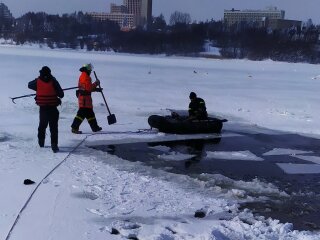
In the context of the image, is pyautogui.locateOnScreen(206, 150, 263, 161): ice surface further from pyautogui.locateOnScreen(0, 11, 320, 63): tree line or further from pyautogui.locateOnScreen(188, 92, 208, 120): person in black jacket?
pyautogui.locateOnScreen(0, 11, 320, 63): tree line

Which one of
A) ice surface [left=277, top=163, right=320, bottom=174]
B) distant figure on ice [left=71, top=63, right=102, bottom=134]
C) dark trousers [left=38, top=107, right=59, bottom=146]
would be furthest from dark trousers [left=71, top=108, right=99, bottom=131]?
ice surface [left=277, top=163, right=320, bottom=174]

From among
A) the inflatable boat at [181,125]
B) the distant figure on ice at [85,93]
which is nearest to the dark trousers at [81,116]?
the distant figure on ice at [85,93]

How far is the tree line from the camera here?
9469cm

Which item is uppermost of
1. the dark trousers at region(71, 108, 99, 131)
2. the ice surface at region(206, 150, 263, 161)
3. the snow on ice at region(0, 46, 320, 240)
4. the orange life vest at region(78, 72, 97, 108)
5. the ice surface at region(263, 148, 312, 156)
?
the orange life vest at region(78, 72, 97, 108)

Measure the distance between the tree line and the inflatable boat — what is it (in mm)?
80961

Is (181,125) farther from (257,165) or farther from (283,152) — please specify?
(257,165)

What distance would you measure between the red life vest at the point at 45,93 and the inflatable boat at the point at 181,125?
2854mm

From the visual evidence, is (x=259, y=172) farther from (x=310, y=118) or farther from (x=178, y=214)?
(x=310, y=118)

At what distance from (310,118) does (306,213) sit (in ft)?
29.3

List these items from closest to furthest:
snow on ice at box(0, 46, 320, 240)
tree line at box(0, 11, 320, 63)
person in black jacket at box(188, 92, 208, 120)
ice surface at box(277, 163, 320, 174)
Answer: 1. snow on ice at box(0, 46, 320, 240)
2. ice surface at box(277, 163, 320, 174)
3. person in black jacket at box(188, 92, 208, 120)
4. tree line at box(0, 11, 320, 63)

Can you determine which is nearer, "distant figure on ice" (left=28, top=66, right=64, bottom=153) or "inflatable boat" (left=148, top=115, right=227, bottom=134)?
"distant figure on ice" (left=28, top=66, right=64, bottom=153)

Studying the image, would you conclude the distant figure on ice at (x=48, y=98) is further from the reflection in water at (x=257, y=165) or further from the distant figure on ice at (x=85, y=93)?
the distant figure on ice at (x=85, y=93)

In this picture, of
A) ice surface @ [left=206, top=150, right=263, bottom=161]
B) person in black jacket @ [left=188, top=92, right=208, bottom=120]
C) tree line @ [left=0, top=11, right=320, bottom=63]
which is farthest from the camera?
tree line @ [left=0, top=11, right=320, bottom=63]

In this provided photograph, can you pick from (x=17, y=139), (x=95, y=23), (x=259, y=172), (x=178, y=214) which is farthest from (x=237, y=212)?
(x=95, y=23)
